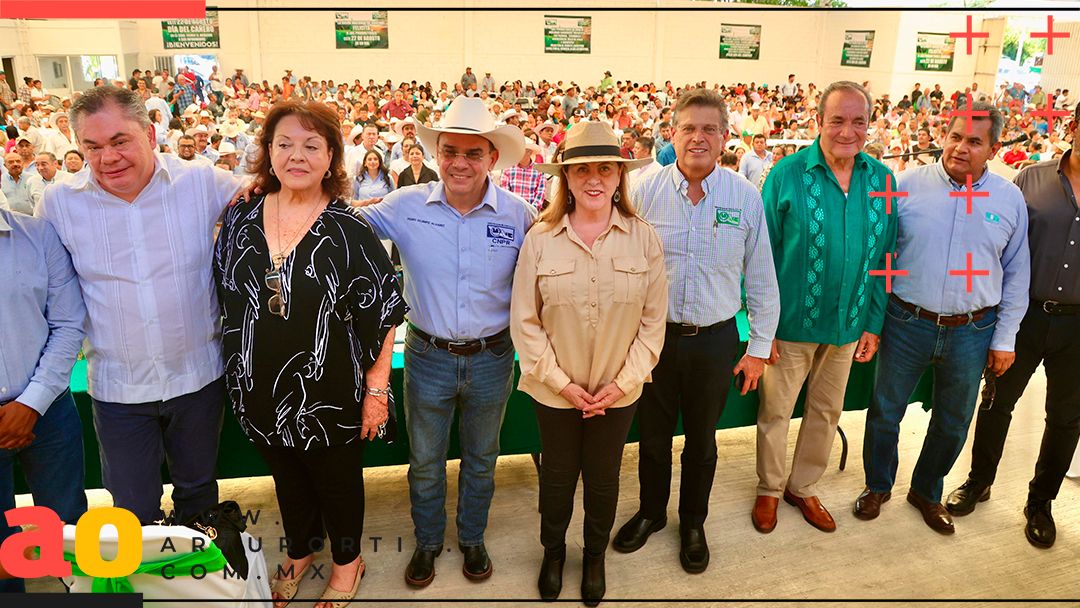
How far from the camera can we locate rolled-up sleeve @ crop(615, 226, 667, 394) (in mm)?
2188

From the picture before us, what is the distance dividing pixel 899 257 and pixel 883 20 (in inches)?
935

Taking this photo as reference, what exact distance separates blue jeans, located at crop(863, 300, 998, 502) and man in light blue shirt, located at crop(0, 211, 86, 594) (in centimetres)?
292

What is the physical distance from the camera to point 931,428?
298cm

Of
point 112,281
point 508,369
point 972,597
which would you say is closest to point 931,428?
point 972,597

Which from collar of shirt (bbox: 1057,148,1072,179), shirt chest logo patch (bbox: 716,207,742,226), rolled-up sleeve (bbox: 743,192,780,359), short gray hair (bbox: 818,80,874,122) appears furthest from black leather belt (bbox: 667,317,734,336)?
collar of shirt (bbox: 1057,148,1072,179)

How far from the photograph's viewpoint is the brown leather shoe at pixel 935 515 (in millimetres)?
2943

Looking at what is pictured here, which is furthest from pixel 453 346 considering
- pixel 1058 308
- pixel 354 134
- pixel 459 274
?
pixel 354 134

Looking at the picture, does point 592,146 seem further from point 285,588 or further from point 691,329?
point 285,588

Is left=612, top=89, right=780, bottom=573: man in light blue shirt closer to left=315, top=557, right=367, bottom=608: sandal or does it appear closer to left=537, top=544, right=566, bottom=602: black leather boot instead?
left=537, top=544, right=566, bottom=602: black leather boot

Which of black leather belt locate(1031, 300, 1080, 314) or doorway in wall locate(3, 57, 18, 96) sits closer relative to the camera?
black leather belt locate(1031, 300, 1080, 314)

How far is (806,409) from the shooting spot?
296cm

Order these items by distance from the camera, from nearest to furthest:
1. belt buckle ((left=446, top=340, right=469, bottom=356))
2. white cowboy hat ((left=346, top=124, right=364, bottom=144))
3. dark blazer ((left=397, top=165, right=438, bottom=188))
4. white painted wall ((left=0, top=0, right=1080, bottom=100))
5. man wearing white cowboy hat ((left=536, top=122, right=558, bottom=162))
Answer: belt buckle ((left=446, top=340, right=469, bottom=356)) < dark blazer ((left=397, top=165, right=438, bottom=188)) < man wearing white cowboy hat ((left=536, top=122, right=558, bottom=162)) < white cowboy hat ((left=346, top=124, right=364, bottom=144)) < white painted wall ((left=0, top=0, right=1080, bottom=100))

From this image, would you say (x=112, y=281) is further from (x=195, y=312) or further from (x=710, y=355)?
(x=710, y=355)

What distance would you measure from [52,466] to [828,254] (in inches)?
107
